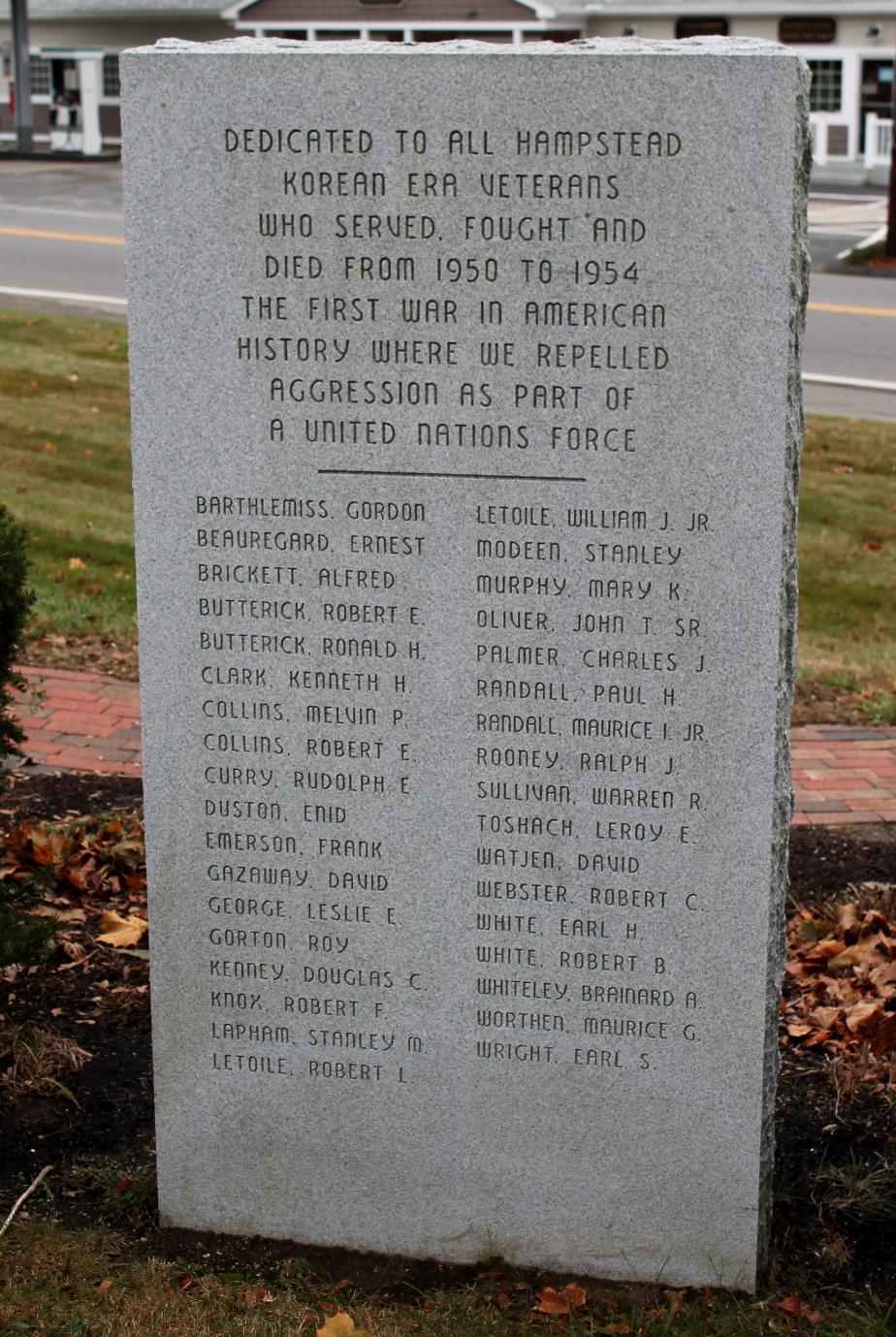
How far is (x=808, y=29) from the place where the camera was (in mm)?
33562

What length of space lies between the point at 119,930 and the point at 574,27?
111 feet

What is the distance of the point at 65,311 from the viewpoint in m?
16.1

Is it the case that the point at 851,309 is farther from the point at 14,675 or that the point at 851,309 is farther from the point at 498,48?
the point at 498,48

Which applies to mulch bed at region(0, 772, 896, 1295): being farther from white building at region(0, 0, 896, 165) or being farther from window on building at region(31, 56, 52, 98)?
window on building at region(31, 56, 52, 98)

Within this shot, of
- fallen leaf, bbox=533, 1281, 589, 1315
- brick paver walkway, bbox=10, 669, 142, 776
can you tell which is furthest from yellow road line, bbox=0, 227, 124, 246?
fallen leaf, bbox=533, 1281, 589, 1315

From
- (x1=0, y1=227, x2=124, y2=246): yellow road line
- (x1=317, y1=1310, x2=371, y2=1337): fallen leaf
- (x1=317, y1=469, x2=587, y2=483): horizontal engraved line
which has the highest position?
(x1=317, y1=469, x2=587, y2=483): horizontal engraved line

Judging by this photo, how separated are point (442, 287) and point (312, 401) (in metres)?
0.36

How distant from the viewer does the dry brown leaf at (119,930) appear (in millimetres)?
4898

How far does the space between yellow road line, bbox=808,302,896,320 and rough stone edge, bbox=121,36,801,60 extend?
14.4 m

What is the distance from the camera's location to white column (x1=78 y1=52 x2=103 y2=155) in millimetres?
37344

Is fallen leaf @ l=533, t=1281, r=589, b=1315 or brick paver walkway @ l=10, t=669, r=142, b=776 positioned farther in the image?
brick paver walkway @ l=10, t=669, r=142, b=776

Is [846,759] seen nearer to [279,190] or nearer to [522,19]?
[279,190]

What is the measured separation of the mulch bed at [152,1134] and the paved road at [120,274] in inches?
356

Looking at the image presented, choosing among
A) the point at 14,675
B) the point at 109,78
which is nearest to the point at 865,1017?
the point at 14,675
